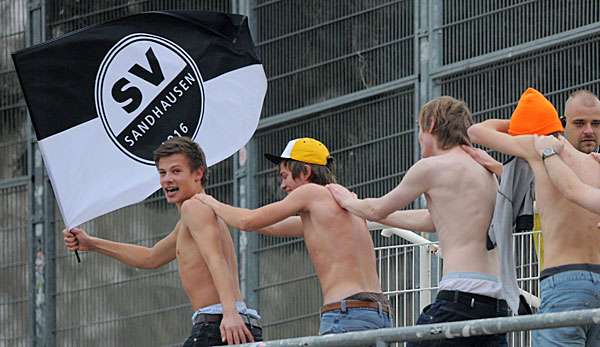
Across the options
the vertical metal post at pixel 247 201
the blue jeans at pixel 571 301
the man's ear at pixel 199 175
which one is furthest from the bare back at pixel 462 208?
the vertical metal post at pixel 247 201

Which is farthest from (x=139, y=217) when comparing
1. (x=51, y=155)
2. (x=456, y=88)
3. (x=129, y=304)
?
(x=51, y=155)

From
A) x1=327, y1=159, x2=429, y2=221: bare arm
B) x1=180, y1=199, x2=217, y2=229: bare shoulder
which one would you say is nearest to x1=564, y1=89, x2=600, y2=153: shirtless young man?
x1=327, y1=159, x2=429, y2=221: bare arm

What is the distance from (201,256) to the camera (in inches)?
398

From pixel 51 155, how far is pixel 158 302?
4.57 metres

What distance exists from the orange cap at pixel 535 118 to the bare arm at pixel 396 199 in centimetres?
53

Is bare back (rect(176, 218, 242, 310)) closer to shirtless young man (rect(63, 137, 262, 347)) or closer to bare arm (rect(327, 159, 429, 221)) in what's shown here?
shirtless young man (rect(63, 137, 262, 347))

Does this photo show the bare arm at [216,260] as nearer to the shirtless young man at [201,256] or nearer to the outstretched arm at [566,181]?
the shirtless young man at [201,256]

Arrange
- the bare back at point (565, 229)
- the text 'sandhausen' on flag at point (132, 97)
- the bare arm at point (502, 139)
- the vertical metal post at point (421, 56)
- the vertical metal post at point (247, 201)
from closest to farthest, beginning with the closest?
the bare back at point (565, 229)
the bare arm at point (502, 139)
the text 'sandhausen' on flag at point (132, 97)
the vertical metal post at point (421, 56)
the vertical metal post at point (247, 201)

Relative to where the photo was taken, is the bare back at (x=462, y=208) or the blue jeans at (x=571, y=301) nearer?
the blue jeans at (x=571, y=301)

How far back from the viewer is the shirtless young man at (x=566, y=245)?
843 centimetres

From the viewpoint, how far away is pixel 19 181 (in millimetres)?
16766

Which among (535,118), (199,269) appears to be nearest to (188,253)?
(199,269)

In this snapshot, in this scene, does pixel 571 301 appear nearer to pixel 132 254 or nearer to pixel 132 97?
pixel 132 254

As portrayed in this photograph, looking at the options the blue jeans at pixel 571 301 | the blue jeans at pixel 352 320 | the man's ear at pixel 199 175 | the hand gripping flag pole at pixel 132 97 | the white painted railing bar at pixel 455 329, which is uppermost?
the hand gripping flag pole at pixel 132 97
